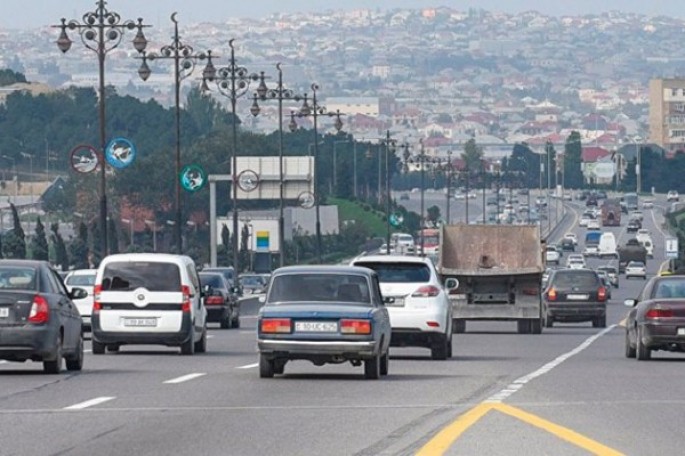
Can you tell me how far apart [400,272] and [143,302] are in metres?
3.83

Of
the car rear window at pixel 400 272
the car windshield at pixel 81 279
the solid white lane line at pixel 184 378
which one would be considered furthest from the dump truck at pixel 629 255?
the solid white lane line at pixel 184 378

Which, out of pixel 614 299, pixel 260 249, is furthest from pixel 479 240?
pixel 260 249

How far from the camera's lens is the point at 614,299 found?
301ft

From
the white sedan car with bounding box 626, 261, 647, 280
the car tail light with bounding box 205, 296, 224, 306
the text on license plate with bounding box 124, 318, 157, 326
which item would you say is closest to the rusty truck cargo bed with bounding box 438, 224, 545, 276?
the car tail light with bounding box 205, 296, 224, 306

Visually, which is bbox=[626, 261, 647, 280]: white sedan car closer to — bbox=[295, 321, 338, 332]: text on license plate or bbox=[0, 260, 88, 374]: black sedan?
bbox=[0, 260, 88, 374]: black sedan

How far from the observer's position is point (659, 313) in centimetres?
3312

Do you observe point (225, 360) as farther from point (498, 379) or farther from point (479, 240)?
point (479, 240)

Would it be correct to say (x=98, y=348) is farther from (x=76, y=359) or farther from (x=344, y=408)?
(x=344, y=408)

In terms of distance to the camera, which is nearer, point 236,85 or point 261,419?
point 261,419

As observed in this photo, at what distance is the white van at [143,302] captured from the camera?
3491 cm

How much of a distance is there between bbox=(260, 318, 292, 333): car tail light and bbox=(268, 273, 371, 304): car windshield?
0.78 m

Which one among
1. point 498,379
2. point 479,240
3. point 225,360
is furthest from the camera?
point 479,240

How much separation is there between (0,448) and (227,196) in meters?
145

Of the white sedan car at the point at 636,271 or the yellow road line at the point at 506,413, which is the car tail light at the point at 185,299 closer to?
the yellow road line at the point at 506,413
